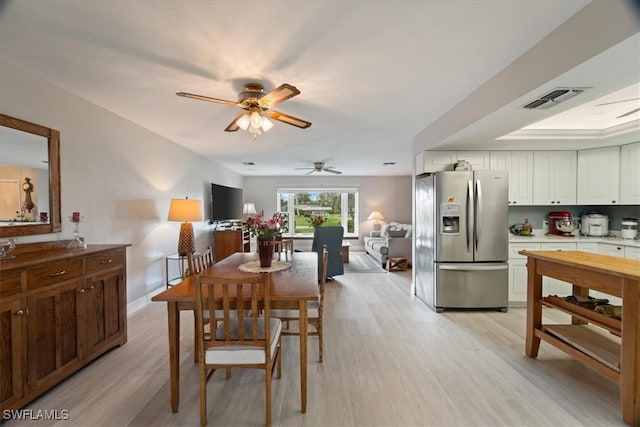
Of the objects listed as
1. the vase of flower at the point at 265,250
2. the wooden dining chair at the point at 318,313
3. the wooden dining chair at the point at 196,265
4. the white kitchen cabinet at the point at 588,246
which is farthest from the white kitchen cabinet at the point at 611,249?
the wooden dining chair at the point at 196,265

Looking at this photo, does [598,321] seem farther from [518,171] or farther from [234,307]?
[234,307]

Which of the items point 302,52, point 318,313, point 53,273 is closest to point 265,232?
point 318,313

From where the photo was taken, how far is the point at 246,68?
7.08ft

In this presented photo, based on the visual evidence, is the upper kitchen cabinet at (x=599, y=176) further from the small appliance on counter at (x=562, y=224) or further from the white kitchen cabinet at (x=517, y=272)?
the white kitchen cabinet at (x=517, y=272)

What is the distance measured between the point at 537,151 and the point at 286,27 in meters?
3.86

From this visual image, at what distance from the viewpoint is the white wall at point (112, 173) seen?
7.82 ft

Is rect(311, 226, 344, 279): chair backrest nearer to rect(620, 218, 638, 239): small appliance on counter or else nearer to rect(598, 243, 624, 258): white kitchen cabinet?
rect(598, 243, 624, 258): white kitchen cabinet

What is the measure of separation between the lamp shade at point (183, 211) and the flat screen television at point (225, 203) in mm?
1959

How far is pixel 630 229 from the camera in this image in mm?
3521

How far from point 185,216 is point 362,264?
400cm

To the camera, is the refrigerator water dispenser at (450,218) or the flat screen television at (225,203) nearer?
the refrigerator water dispenser at (450,218)

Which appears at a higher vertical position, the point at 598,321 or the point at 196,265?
the point at 196,265

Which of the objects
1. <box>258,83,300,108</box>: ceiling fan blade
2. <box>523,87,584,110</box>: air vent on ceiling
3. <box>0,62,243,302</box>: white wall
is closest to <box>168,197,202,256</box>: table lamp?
<box>0,62,243,302</box>: white wall

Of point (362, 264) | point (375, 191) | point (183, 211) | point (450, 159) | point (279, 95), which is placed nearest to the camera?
point (279, 95)
